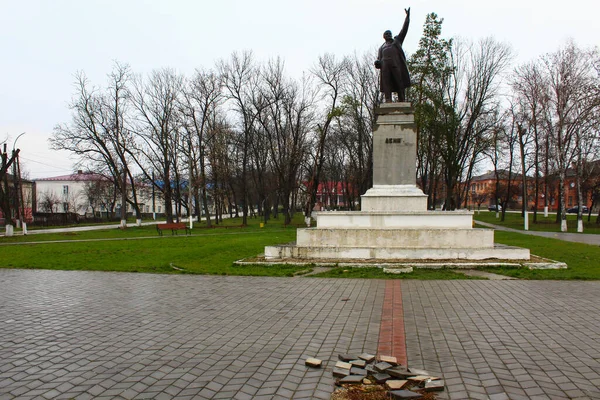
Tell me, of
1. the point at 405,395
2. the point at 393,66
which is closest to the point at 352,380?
the point at 405,395

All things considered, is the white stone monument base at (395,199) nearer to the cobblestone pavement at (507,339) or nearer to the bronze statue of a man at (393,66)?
the bronze statue of a man at (393,66)

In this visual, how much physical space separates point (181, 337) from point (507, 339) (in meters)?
3.99

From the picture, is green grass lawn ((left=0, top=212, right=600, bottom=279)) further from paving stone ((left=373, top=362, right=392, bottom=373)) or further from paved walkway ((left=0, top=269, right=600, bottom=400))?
paving stone ((left=373, top=362, right=392, bottom=373))

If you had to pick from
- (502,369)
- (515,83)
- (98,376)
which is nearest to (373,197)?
(502,369)

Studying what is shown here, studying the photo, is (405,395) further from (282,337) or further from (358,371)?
(282,337)

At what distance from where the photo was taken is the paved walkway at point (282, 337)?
380 centimetres

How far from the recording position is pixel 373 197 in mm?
13695

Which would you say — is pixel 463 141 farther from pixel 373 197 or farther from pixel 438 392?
pixel 438 392

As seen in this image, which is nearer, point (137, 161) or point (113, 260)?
point (113, 260)

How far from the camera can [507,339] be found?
509 cm

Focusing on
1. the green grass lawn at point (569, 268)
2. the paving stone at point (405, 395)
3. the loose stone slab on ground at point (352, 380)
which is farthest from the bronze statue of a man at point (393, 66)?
the paving stone at point (405, 395)

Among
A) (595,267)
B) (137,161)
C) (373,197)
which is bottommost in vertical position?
(595,267)

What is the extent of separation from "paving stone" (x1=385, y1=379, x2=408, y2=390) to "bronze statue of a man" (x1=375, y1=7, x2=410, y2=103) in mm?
12159

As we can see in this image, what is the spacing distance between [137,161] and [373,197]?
2924 centimetres
